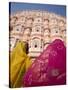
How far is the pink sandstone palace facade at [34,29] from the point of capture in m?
1.33

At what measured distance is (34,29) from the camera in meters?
1.35

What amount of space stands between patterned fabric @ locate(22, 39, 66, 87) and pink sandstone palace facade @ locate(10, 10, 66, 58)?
0.05m

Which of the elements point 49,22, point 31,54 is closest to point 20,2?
point 49,22

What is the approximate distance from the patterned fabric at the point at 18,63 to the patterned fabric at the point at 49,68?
0.03m

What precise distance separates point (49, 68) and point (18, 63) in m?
0.22

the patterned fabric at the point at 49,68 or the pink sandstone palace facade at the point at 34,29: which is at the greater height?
the pink sandstone palace facade at the point at 34,29

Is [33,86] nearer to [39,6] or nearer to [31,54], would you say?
[31,54]

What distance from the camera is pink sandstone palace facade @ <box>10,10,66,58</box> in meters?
1.33

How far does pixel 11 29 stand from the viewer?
133cm

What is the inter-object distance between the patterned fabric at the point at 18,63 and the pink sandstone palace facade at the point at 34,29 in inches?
1.4

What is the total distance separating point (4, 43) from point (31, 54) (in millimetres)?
196

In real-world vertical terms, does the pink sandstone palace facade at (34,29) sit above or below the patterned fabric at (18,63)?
above

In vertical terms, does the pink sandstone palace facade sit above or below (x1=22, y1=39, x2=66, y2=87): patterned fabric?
above

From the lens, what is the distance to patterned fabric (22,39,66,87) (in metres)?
1.34
